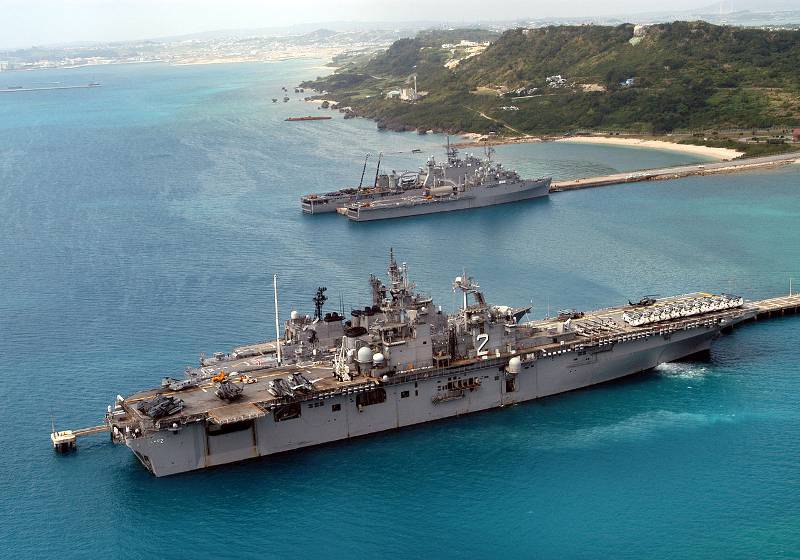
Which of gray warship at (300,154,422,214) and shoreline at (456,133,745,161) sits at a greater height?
shoreline at (456,133,745,161)

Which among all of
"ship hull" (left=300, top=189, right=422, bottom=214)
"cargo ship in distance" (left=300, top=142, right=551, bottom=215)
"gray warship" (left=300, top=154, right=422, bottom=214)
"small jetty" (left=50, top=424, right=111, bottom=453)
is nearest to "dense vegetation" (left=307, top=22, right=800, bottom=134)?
"cargo ship in distance" (left=300, top=142, right=551, bottom=215)

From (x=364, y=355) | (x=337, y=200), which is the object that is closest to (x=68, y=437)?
(x=364, y=355)

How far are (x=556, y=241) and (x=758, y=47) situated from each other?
94.6 metres

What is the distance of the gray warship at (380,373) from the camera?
1513 inches

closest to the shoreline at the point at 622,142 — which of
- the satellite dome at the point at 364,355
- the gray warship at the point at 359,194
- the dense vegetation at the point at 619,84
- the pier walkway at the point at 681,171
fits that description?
the dense vegetation at the point at 619,84

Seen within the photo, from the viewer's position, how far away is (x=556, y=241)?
249 feet

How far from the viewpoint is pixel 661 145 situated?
405ft

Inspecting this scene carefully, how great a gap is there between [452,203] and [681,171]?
29198mm

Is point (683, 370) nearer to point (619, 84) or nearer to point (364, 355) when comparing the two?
point (364, 355)

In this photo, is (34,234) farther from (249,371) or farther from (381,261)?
(249,371)

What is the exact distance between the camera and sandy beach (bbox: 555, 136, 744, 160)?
113m

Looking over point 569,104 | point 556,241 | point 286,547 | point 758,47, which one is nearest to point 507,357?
point 286,547

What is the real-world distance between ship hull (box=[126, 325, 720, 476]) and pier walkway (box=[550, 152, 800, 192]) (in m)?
52.2

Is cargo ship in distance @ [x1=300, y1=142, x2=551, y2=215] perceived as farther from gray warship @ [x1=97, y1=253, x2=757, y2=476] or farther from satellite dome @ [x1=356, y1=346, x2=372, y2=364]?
satellite dome @ [x1=356, y1=346, x2=372, y2=364]
